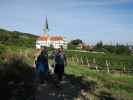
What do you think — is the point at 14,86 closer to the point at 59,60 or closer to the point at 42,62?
the point at 42,62

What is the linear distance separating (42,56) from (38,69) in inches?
21.5

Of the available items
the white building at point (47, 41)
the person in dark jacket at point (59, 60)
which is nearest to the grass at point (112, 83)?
the white building at point (47, 41)

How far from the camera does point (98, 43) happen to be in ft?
520

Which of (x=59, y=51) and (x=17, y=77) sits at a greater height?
(x=59, y=51)

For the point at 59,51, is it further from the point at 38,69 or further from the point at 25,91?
the point at 25,91

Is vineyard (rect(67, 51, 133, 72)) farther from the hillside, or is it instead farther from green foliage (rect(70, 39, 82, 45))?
green foliage (rect(70, 39, 82, 45))

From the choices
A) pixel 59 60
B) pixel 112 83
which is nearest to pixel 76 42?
pixel 112 83

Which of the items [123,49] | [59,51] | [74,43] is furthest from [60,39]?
[59,51]

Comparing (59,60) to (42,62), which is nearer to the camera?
(42,62)

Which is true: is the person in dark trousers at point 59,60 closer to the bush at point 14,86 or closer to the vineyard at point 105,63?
the bush at point 14,86

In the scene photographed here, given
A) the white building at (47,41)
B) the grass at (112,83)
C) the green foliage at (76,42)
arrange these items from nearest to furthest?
the grass at (112,83), the white building at (47,41), the green foliage at (76,42)

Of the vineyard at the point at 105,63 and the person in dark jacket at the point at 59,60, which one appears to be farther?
the vineyard at the point at 105,63

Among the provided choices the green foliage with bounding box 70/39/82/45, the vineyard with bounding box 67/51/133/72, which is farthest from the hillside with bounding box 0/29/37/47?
the green foliage with bounding box 70/39/82/45

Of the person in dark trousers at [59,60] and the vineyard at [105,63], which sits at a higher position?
the person in dark trousers at [59,60]
